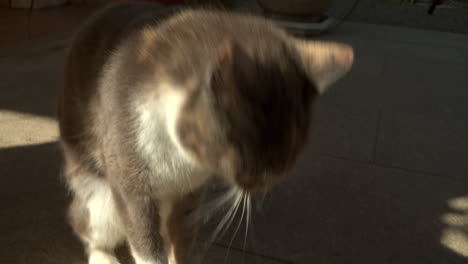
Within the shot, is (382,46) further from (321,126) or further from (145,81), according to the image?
(145,81)

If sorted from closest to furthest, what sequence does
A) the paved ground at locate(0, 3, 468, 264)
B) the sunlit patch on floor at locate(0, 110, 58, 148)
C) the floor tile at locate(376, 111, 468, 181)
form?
the paved ground at locate(0, 3, 468, 264) < the sunlit patch on floor at locate(0, 110, 58, 148) < the floor tile at locate(376, 111, 468, 181)

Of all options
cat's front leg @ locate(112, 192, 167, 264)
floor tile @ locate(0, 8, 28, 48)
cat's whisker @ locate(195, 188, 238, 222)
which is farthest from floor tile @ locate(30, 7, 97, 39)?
cat's front leg @ locate(112, 192, 167, 264)

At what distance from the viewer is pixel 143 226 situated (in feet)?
4.09

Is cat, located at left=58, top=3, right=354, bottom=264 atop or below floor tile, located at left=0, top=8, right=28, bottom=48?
atop

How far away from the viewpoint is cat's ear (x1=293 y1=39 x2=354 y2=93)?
1011mm

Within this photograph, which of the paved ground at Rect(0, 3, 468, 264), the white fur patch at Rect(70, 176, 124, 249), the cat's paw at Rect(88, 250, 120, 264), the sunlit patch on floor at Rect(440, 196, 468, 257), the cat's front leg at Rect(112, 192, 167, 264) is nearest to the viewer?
the cat's front leg at Rect(112, 192, 167, 264)

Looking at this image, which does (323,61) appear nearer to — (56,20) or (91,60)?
(91,60)

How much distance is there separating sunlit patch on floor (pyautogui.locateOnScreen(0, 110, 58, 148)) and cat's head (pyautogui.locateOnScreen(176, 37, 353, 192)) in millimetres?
1679

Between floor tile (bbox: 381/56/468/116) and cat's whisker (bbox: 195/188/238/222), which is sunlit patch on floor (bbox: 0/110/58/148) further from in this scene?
floor tile (bbox: 381/56/468/116)

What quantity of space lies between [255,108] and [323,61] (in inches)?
11.8

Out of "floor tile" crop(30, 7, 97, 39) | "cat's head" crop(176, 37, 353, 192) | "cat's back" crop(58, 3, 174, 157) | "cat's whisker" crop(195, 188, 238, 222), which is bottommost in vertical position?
"floor tile" crop(30, 7, 97, 39)

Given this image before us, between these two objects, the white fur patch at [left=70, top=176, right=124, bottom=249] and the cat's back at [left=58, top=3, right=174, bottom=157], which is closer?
the cat's back at [left=58, top=3, right=174, bottom=157]

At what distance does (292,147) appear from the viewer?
0.94 metres

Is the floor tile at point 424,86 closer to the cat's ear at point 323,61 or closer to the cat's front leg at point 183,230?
the cat's front leg at point 183,230
